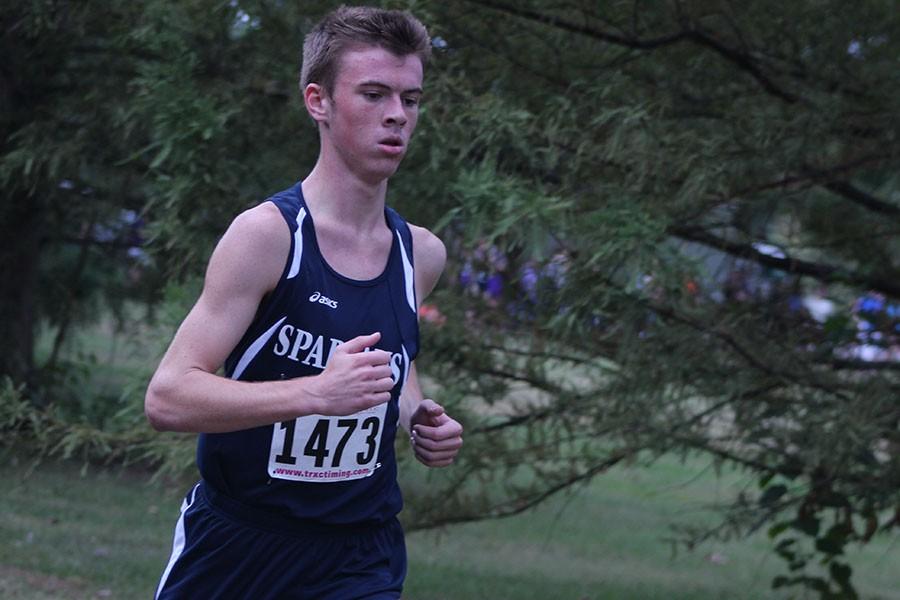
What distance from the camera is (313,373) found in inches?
109

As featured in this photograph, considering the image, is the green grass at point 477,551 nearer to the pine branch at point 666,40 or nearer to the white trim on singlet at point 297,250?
the pine branch at point 666,40

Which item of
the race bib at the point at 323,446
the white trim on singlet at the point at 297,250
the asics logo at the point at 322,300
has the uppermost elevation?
the white trim on singlet at the point at 297,250

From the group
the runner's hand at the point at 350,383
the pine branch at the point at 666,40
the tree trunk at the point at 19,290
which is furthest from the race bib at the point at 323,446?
the tree trunk at the point at 19,290

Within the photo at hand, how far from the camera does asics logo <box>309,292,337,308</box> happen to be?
2736 millimetres

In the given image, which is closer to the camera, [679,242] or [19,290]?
[679,242]

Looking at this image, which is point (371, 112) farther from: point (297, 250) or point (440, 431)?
point (440, 431)

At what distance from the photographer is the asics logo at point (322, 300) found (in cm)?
274

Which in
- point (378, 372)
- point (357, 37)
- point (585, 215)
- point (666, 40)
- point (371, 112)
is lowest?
point (378, 372)

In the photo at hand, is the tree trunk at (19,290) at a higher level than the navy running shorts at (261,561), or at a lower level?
higher

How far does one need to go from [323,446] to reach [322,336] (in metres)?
0.26

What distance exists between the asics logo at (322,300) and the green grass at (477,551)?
287 centimetres

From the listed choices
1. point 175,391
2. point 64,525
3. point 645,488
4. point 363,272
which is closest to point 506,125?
point 363,272

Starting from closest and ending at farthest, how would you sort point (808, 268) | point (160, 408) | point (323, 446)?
1. point (160, 408)
2. point (323, 446)
3. point (808, 268)

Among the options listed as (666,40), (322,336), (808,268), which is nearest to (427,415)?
(322,336)
